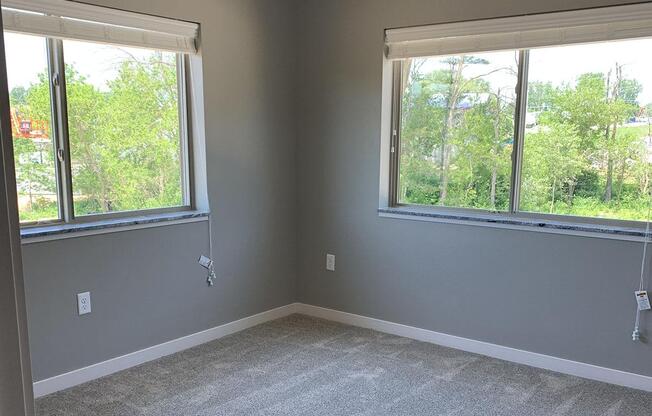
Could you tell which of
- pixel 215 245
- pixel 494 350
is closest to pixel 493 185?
pixel 494 350

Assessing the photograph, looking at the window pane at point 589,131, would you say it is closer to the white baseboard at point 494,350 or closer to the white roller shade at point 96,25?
the white baseboard at point 494,350

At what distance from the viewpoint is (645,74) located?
2668 mm

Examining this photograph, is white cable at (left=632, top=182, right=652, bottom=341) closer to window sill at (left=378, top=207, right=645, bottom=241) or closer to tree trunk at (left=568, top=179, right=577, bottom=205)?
window sill at (left=378, top=207, right=645, bottom=241)

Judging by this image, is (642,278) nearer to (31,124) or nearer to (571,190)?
(571,190)

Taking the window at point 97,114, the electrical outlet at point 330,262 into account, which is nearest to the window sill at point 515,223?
the electrical outlet at point 330,262

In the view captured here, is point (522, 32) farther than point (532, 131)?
No

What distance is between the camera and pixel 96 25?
8.74 ft

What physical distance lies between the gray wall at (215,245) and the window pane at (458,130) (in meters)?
0.90

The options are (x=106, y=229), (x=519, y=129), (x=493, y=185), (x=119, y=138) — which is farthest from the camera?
(x=493, y=185)

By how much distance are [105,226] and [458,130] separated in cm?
216

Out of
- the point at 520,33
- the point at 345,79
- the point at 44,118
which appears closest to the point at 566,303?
the point at 520,33

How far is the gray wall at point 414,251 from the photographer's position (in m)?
2.79

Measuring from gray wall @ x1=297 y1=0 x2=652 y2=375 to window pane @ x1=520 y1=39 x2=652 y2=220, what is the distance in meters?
0.24

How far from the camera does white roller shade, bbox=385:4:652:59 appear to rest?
2.58m
